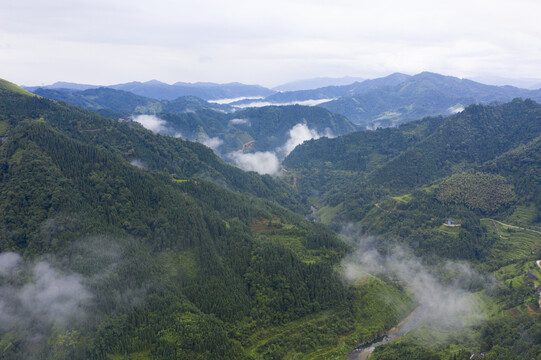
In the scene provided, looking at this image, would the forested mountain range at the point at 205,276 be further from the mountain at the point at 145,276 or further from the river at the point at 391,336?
the river at the point at 391,336

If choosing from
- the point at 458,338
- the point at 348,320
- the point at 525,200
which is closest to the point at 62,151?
the point at 348,320

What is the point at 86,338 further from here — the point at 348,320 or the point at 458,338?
the point at 458,338

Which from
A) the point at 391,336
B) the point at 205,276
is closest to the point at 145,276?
the point at 205,276

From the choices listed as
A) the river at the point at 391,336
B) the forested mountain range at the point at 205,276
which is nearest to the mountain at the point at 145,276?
the forested mountain range at the point at 205,276

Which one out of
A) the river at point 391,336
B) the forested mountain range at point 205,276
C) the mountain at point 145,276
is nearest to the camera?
the mountain at point 145,276

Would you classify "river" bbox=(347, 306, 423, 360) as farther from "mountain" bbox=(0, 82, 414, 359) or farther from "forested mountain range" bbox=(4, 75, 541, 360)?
"forested mountain range" bbox=(4, 75, 541, 360)

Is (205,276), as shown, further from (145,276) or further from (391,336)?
(391,336)

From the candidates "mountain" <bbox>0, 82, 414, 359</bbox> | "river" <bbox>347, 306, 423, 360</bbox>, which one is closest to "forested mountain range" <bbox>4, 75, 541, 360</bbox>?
"mountain" <bbox>0, 82, 414, 359</bbox>
